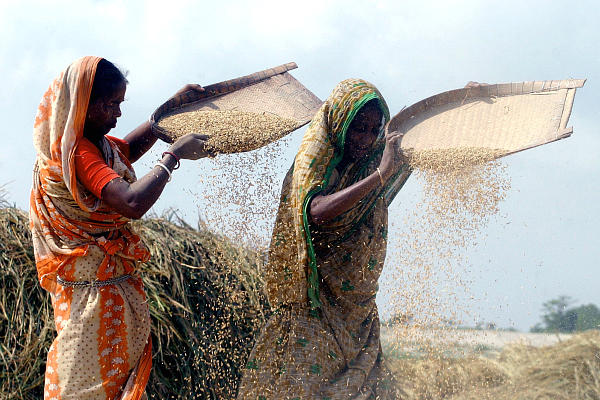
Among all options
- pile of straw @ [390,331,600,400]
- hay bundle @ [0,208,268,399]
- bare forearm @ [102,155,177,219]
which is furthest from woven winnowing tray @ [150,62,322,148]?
Result: pile of straw @ [390,331,600,400]

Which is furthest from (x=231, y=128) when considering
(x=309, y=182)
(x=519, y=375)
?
(x=519, y=375)

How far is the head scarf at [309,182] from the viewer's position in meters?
3.10

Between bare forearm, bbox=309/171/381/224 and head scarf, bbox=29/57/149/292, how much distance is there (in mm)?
902

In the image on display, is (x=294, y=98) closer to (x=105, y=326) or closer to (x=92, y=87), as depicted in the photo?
(x=92, y=87)

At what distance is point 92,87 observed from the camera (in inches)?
106

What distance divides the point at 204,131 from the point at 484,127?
157 cm

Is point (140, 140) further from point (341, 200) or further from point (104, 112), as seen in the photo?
point (341, 200)

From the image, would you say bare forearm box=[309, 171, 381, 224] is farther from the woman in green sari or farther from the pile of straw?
the pile of straw

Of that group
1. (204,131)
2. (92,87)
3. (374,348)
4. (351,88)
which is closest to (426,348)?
(374,348)

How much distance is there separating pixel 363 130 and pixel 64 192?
56.8 inches

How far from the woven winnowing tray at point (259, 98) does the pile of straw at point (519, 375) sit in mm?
2393

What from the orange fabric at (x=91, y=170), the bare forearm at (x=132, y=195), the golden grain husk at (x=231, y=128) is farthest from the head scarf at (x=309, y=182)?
the orange fabric at (x=91, y=170)

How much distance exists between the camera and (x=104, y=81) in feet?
8.93

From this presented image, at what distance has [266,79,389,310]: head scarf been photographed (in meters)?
3.10
